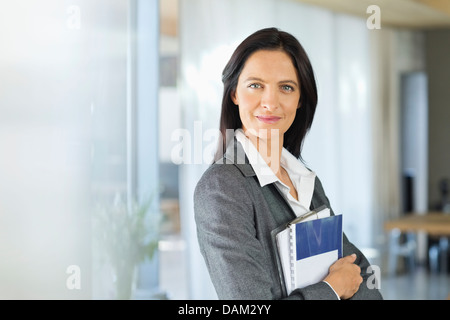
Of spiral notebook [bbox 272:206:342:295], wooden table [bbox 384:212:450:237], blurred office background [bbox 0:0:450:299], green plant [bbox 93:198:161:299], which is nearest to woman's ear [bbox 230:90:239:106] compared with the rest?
spiral notebook [bbox 272:206:342:295]

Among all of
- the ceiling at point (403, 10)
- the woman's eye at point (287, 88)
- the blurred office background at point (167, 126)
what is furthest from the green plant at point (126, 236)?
the ceiling at point (403, 10)

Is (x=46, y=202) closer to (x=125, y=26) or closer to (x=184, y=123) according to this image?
(x=125, y=26)

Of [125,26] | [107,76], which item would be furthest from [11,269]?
[125,26]

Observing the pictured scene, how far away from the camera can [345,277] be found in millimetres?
1194

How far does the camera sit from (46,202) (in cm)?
276

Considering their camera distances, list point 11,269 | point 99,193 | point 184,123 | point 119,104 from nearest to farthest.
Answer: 1. point 11,269
2. point 99,193
3. point 119,104
4. point 184,123

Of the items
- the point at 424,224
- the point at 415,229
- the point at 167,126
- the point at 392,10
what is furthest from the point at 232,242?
the point at 167,126

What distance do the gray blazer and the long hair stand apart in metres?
0.07

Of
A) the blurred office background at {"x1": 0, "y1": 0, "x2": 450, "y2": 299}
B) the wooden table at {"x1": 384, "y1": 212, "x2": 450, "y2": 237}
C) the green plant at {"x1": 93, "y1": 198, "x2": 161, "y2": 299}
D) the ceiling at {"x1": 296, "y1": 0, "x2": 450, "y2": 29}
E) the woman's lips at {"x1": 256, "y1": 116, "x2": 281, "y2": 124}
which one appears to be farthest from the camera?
the wooden table at {"x1": 384, "y1": 212, "x2": 450, "y2": 237}

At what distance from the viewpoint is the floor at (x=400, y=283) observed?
5.96 m

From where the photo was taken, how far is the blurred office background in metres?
2.69

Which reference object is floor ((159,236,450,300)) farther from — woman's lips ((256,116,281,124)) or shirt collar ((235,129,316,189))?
woman's lips ((256,116,281,124))

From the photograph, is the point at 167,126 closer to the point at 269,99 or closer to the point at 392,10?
the point at 392,10
